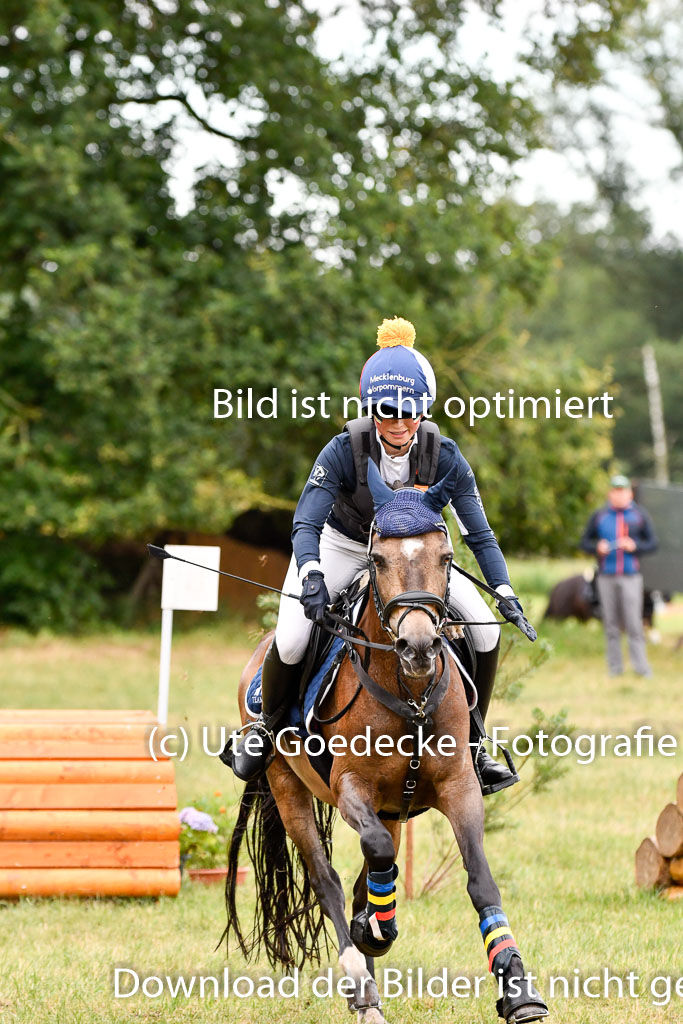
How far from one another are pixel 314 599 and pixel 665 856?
3.72 metres

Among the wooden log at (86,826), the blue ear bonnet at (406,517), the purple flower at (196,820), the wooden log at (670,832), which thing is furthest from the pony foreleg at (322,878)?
the wooden log at (670,832)

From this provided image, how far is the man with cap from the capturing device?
1548 cm

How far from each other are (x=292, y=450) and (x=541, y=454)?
16.7 feet

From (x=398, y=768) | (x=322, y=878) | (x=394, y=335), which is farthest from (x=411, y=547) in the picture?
(x=322, y=878)

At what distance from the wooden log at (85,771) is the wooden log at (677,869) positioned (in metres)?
3.04

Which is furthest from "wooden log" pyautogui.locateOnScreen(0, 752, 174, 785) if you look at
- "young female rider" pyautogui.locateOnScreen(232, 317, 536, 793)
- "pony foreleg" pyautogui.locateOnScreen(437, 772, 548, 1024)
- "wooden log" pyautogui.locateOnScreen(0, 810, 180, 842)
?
"pony foreleg" pyautogui.locateOnScreen(437, 772, 548, 1024)

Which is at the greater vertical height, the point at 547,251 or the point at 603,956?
the point at 547,251

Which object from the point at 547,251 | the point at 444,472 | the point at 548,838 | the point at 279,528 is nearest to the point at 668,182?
the point at 547,251

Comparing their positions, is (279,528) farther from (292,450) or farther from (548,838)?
(548,838)

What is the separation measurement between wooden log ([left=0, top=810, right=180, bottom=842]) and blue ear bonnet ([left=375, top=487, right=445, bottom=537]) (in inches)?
138

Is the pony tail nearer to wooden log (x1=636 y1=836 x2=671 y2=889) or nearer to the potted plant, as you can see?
the potted plant

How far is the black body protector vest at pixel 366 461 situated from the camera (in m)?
4.54

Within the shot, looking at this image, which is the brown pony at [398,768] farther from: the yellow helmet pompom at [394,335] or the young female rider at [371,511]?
the yellow helmet pompom at [394,335]

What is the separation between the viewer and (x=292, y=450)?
1930cm
